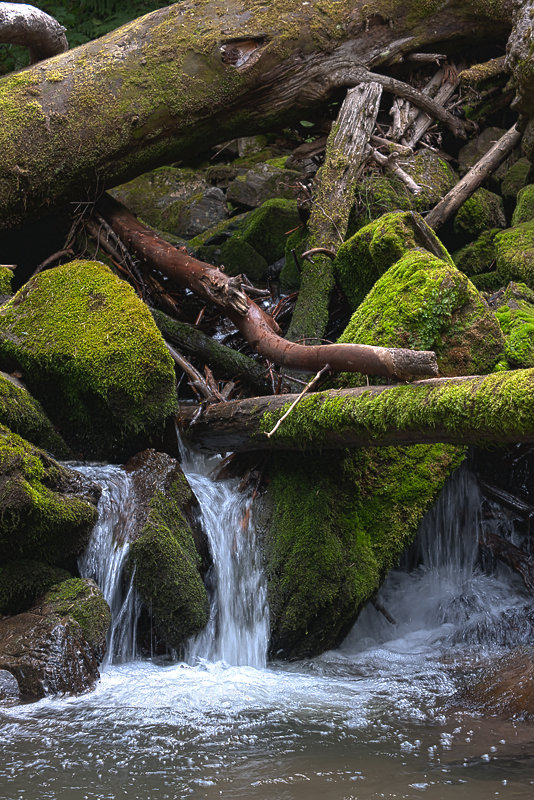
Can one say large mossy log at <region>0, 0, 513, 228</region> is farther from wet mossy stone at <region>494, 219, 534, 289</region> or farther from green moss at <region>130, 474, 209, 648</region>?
green moss at <region>130, 474, 209, 648</region>

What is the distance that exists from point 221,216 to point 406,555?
6367 millimetres

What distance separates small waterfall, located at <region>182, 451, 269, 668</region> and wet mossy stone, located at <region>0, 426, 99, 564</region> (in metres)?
0.92

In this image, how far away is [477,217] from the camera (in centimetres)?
809

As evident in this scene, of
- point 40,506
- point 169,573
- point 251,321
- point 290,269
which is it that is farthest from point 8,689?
point 290,269

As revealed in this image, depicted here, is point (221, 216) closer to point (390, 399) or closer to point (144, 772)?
point (390, 399)

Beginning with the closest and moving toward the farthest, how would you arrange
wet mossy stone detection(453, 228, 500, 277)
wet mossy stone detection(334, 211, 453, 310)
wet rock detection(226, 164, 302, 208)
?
wet mossy stone detection(334, 211, 453, 310)
wet mossy stone detection(453, 228, 500, 277)
wet rock detection(226, 164, 302, 208)

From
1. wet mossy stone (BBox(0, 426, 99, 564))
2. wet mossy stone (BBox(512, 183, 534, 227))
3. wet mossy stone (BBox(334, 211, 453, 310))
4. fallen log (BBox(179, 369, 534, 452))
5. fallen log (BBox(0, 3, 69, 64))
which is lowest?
wet mossy stone (BBox(0, 426, 99, 564))

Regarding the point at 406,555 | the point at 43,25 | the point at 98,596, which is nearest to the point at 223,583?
the point at 98,596

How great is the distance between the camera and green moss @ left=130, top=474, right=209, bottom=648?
4.27 m

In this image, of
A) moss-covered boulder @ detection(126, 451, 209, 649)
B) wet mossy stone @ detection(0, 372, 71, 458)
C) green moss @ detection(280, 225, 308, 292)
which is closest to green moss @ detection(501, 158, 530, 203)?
green moss @ detection(280, 225, 308, 292)

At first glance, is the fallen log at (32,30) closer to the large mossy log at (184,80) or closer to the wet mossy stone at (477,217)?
the large mossy log at (184,80)

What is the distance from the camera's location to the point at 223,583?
480 cm

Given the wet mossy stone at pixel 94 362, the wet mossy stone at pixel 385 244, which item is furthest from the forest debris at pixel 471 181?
the wet mossy stone at pixel 94 362

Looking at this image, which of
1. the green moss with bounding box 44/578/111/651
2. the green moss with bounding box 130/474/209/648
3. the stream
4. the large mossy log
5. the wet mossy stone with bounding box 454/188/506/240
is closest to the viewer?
the stream
